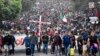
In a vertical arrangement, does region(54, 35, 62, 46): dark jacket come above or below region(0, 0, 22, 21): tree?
above

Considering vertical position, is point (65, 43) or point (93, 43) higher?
point (93, 43)

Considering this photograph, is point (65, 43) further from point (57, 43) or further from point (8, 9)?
point (8, 9)

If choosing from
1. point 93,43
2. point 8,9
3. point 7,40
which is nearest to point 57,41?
point 93,43

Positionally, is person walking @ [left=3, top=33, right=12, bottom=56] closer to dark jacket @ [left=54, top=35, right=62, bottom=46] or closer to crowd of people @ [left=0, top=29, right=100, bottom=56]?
crowd of people @ [left=0, top=29, right=100, bottom=56]

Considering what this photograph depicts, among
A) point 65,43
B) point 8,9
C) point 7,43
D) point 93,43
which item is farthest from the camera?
point 8,9

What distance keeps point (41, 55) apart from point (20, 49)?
5264 millimetres

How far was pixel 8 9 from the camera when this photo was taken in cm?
6397

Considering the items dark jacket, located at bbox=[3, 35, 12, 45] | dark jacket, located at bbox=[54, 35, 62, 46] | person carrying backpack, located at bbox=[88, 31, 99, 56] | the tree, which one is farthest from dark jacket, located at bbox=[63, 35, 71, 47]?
the tree

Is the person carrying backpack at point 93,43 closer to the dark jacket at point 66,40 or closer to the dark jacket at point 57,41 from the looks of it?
the dark jacket at point 66,40

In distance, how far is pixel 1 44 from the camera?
28969 mm

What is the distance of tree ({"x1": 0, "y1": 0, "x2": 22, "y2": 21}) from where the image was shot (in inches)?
2417

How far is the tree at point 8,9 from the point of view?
61400mm

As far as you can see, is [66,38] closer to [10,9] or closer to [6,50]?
[6,50]

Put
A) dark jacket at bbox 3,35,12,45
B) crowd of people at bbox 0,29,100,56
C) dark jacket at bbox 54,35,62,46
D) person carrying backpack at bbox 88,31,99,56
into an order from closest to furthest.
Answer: person carrying backpack at bbox 88,31,99,56 → crowd of people at bbox 0,29,100,56 → dark jacket at bbox 54,35,62,46 → dark jacket at bbox 3,35,12,45
